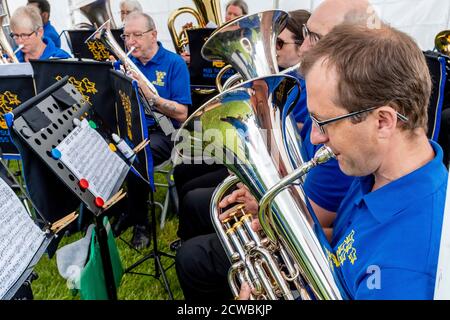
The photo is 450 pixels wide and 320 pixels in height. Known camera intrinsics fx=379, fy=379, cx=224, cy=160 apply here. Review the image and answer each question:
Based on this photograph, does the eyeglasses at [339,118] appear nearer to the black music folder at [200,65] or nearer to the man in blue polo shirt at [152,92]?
the man in blue polo shirt at [152,92]

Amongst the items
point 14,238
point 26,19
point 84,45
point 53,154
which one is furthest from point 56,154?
point 84,45

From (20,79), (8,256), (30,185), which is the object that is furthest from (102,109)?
(8,256)

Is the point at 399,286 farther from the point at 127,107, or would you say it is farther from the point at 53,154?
the point at 127,107

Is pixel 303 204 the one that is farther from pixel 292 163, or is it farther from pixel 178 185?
pixel 178 185

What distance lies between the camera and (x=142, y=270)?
262 centimetres

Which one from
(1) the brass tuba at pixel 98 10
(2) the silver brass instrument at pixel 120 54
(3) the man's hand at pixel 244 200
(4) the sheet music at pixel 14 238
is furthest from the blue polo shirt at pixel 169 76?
(4) the sheet music at pixel 14 238

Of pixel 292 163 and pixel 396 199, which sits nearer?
pixel 396 199

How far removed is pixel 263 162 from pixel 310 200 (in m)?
0.48

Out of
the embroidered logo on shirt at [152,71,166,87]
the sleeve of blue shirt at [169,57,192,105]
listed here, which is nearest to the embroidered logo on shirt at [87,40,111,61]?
the embroidered logo on shirt at [152,71,166,87]

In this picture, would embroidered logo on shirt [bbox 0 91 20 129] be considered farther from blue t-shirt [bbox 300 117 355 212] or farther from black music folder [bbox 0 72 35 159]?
blue t-shirt [bbox 300 117 355 212]

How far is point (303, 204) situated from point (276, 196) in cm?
10

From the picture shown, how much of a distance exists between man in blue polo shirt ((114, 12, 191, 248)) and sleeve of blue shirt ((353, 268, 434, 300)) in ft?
7.02

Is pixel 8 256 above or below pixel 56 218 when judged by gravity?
above

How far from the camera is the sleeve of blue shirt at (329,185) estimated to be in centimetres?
156
